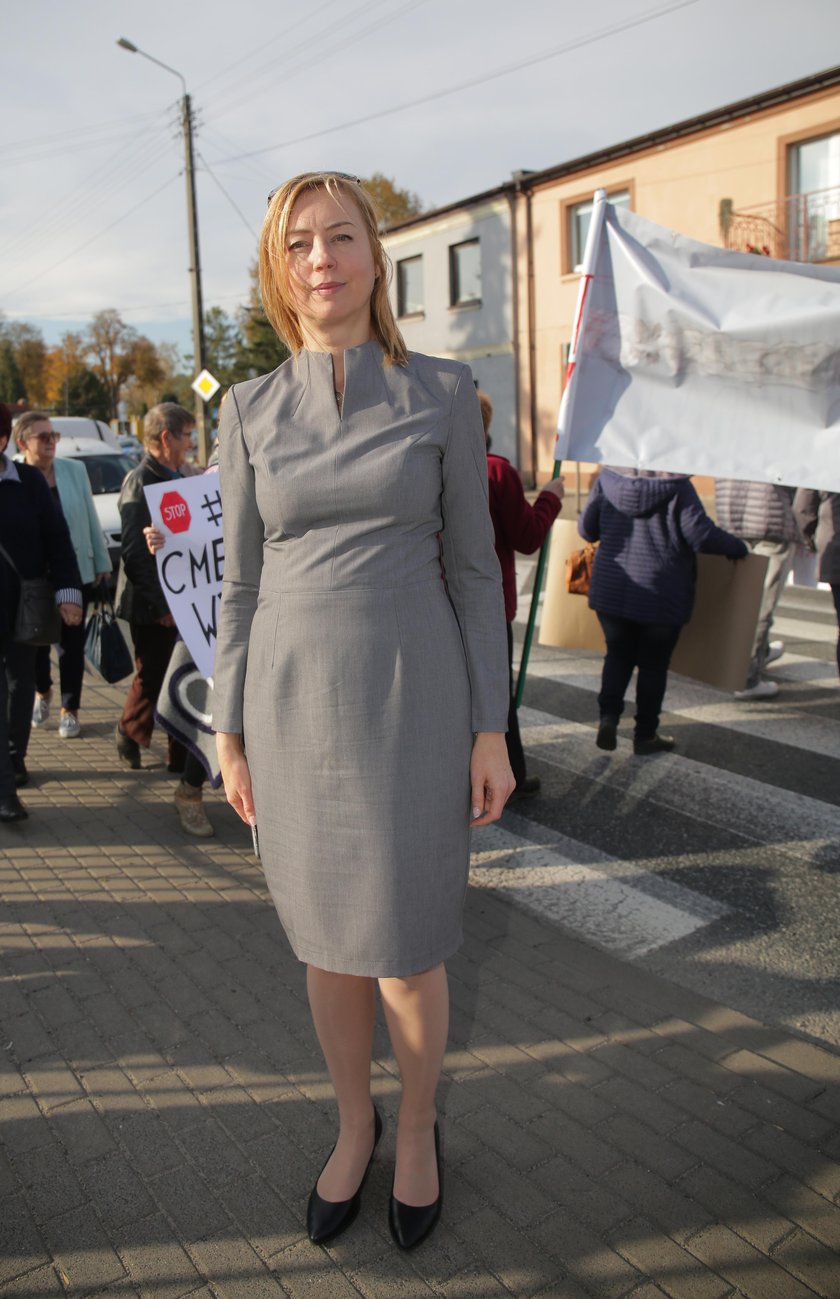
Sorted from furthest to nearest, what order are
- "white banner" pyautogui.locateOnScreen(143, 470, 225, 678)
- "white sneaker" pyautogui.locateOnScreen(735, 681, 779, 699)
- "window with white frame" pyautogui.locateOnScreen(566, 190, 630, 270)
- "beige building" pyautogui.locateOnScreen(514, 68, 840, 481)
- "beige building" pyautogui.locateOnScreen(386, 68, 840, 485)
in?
"window with white frame" pyautogui.locateOnScreen(566, 190, 630, 270)
"beige building" pyautogui.locateOnScreen(386, 68, 840, 485)
"beige building" pyautogui.locateOnScreen(514, 68, 840, 481)
"white sneaker" pyautogui.locateOnScreen(735, 681, 779, 699)
"white banner" pyautogui.locateOnScreen(143, 470, 225, 678)

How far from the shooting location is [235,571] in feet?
7.45

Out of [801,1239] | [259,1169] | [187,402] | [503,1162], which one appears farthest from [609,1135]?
[187,402]

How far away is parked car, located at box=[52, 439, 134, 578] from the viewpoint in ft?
48.5

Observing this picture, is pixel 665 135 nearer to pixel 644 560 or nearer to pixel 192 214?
pixel 192 214

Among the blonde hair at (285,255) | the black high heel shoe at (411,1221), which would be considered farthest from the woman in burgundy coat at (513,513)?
the black high heel shoe at (411,1221)

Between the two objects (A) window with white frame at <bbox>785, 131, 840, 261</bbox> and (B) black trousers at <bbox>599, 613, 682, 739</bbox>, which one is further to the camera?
(A) window with white frame at <bbox>785, 131, 840, 261</bbox>

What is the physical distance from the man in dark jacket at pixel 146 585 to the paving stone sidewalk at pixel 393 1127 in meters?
1.73

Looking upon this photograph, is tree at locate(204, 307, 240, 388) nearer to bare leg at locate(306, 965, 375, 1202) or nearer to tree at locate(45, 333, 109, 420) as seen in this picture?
tree at locate(45, 333, 109, 420)

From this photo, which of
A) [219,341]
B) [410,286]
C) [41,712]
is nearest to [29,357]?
[219,341]

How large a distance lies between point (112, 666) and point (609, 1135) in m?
4.04

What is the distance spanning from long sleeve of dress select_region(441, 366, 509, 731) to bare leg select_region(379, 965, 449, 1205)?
606 millimetres

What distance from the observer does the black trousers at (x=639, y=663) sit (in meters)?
→ 5.72

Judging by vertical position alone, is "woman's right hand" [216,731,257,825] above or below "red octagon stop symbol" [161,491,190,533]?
below

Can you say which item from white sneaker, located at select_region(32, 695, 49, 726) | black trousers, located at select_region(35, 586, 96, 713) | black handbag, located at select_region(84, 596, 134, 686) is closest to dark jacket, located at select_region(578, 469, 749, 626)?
black handbag, located at select_region(84, 596, 134, 686)
